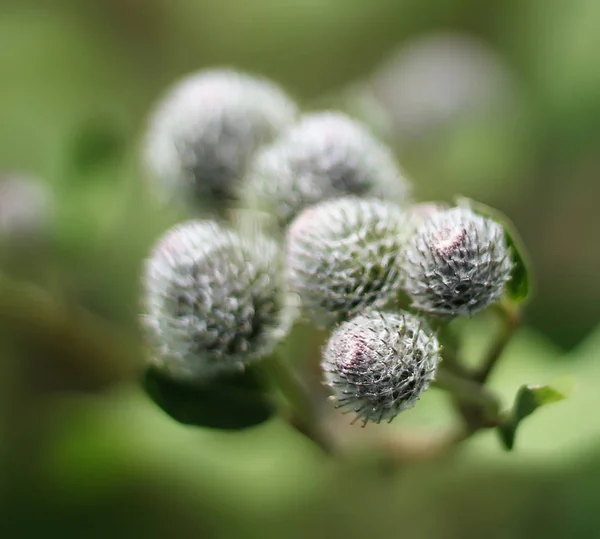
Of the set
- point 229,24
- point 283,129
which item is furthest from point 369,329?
point 229,24

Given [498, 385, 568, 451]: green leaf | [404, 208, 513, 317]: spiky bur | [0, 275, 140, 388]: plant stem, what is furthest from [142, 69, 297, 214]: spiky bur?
[498, 385, 568, 451]: green leaf

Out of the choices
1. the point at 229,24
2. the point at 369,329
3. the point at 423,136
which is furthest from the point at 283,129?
the point at 229,24

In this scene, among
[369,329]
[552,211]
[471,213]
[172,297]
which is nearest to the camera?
[369,329]

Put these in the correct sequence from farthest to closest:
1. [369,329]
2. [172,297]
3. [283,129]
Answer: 1. [283,129]
2. [172,297]
3. [369,329]

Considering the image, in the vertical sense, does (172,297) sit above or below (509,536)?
above

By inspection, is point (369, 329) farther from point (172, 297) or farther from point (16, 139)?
point (16, 139)

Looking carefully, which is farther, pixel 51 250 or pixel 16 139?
pixel 16 139

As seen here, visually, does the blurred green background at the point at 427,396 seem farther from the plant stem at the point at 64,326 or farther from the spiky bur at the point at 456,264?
the spiky bur at the point at 456,264

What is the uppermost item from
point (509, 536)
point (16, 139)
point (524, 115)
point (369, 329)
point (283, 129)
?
point (16, 139)
